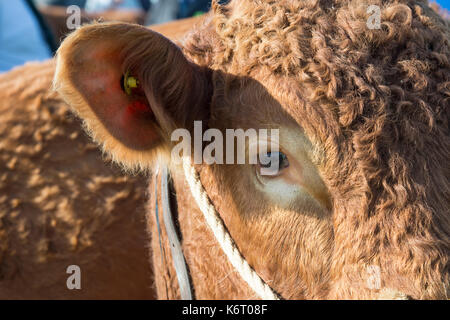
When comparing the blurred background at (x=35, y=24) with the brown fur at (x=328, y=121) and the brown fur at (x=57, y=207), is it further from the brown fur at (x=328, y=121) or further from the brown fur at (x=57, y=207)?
the brown fur at (x=328, y=121)

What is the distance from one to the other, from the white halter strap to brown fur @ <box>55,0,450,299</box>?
0.03 m

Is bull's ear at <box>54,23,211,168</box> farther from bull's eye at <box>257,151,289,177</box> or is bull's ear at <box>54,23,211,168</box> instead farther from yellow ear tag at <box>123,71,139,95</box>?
bull's eye at <box>257,151,289,177</box>

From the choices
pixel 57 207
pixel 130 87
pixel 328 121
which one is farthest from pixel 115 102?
pixel 57 207

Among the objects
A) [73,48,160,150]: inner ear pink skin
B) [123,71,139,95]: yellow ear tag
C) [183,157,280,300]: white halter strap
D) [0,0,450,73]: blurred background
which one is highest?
[0,0,450,73]: blurred background

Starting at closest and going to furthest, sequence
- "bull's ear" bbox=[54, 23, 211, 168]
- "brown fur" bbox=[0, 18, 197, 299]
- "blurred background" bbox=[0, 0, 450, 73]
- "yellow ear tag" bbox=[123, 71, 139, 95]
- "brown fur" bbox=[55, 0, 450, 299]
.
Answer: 1. "brown fur" bbox=[55, 0, 450, 299]
2. "bull's ear" bbox=[54, 23, 211, 168]
3. "yellow ear tag" bbox=[123, 71, 139, 95]
4. "brown fur" bbox=[0, 18, 197, 299]
5. "blurred background" bbox=[0, 0, 450, 73]

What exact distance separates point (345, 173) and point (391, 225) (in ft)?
0.72

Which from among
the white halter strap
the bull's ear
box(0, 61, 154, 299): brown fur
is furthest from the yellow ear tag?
box(0, 61, 154, 299): brown fur

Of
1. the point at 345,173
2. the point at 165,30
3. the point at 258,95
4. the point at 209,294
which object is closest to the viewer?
the point at 345,173

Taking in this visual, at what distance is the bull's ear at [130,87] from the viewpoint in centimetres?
177

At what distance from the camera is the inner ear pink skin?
6.01 feet

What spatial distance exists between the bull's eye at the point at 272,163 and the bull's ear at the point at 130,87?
356mm

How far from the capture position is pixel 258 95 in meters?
1.87
